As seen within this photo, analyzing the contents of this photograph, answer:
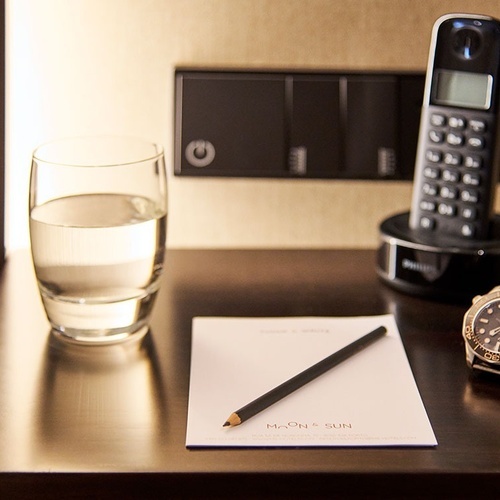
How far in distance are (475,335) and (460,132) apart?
0.61 feet

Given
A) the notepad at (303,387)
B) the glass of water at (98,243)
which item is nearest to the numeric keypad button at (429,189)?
the notepad at (303,387)

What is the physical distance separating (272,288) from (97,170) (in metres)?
0.20

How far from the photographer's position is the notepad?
495 mm

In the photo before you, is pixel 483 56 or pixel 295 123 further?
pixel 295 123

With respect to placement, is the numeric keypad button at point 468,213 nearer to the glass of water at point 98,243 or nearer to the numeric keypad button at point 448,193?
the numeric keypad button at point 448,193

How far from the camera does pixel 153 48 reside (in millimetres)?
769

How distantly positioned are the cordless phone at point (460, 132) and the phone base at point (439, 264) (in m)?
0.02

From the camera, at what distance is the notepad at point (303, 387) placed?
0.49 m

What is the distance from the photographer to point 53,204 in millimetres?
599
